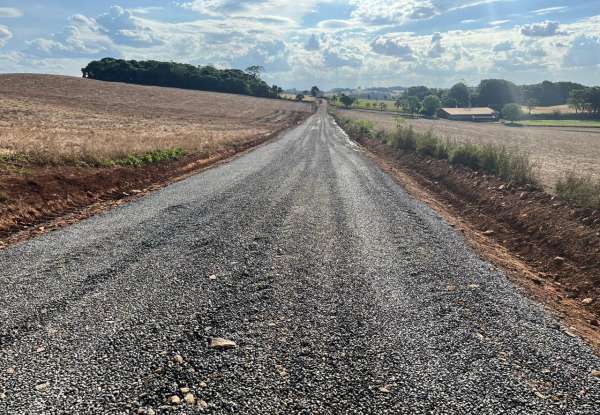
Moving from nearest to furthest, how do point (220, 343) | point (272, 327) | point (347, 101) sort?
1. point (220, 343)
2. point (272, 327)
3. point (347, 101)

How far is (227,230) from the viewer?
30.3 ft

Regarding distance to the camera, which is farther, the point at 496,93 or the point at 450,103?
the point at 450,103

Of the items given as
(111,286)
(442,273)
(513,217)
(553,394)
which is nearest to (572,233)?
(513,217)

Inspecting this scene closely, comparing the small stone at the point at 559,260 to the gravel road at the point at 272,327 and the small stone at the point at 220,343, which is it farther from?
the small stone at the point at 220,343

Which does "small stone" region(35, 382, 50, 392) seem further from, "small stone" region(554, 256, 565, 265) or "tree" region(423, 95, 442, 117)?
"tree" region(423, 95, 442, 117)

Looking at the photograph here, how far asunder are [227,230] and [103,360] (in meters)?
4.86

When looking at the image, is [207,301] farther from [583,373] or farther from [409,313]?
[583,373]

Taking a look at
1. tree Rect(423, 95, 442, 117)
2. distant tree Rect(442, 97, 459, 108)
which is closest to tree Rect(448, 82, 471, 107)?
distant tree Rect(442, 97, 459, 108)

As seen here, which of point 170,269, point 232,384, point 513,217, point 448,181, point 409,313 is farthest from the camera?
point 448,181

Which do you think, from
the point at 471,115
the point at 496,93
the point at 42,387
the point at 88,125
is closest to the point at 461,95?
the point at 496,93

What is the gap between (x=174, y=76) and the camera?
122312mm

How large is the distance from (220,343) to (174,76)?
12908 centimetres

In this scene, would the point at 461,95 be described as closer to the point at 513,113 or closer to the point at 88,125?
the point at 513,113

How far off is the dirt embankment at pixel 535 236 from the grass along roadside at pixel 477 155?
57cm
